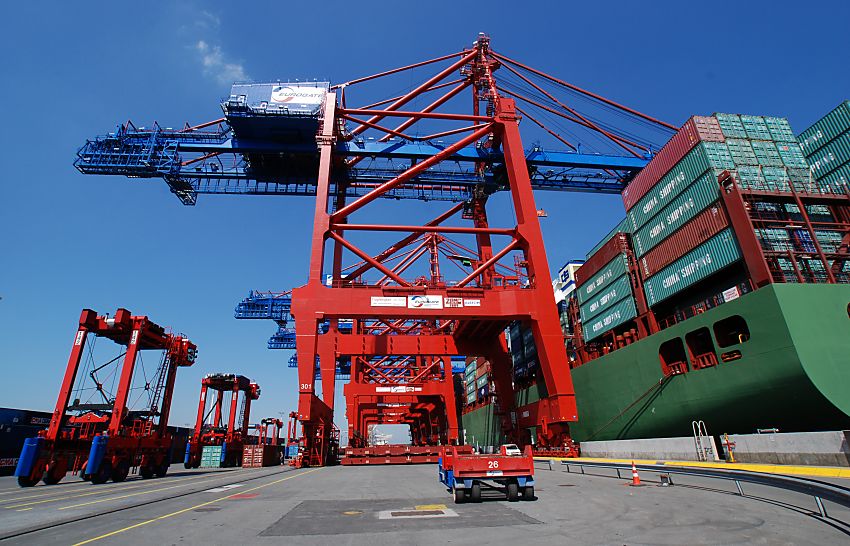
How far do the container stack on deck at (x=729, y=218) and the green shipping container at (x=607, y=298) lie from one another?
0.09 m

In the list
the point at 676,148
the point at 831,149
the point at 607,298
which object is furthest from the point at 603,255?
the point at 831,149

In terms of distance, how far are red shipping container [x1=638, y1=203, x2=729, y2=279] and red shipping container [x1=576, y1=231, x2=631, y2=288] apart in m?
1.55

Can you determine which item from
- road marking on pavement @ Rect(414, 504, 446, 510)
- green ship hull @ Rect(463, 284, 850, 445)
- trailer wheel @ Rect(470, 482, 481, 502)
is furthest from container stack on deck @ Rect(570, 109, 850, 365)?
road marking on pavement @ Rect(414, 504, 446, 510)

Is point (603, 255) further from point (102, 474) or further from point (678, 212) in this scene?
point (102, 474)

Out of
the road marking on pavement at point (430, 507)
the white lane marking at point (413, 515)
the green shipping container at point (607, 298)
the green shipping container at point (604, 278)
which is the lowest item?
the road marking on pavement at point (430, 507)

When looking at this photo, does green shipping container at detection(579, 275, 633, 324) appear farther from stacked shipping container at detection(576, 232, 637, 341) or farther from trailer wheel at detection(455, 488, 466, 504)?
trailer wheel at detection(455, 488, 466, 504)

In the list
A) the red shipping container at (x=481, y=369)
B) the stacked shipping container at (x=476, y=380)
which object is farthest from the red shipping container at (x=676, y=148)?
the red shipping container at (x=481, y=369)

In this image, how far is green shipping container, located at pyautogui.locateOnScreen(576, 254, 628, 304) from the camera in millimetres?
21953

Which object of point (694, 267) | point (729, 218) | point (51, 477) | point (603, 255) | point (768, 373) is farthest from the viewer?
point (603, 255)

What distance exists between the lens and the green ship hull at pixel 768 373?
12008 mm

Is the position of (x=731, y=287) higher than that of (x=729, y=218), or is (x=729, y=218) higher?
(x=729, y=218)

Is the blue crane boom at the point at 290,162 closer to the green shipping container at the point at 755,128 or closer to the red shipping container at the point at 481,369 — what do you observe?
the green shipping container at the point at 755,128

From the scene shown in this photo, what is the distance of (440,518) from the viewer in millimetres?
6895

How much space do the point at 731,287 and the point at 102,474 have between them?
83.7ft
